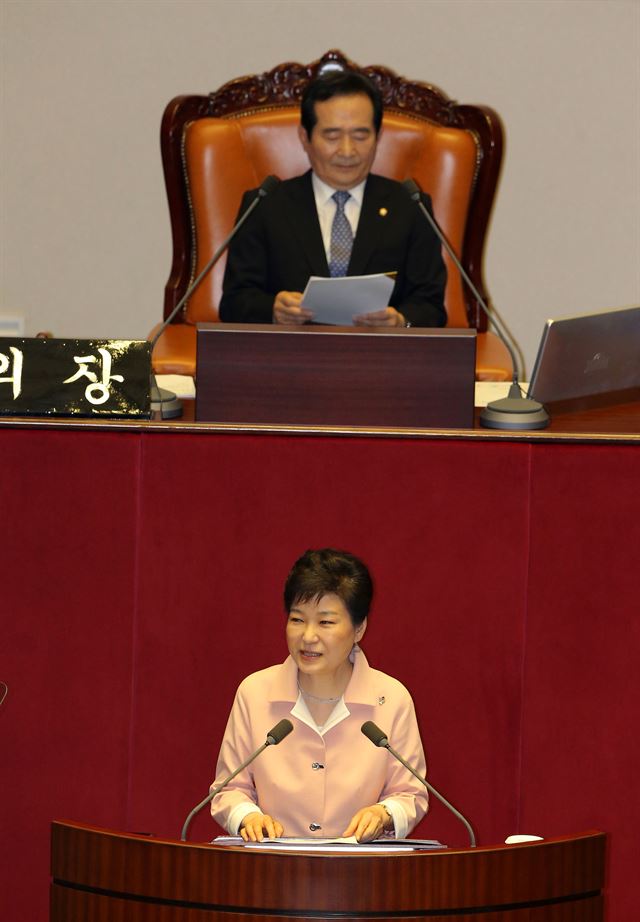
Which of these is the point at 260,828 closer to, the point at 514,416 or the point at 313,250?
the point at 514,416

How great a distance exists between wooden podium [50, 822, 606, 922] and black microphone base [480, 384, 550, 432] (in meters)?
0.96

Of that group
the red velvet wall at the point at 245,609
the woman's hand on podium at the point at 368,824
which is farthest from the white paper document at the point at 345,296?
the woman's hand on podium at the point at 368,824

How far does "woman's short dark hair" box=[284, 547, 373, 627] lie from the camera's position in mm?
2086

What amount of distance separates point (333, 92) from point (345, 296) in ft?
2.54

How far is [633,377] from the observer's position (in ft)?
9.09

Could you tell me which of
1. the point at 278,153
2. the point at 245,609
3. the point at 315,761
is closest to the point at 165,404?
the point at 245,609

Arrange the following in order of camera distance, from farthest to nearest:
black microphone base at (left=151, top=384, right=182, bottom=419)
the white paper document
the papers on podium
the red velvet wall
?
the white paper document < black microphone base at (left=151, top=384, right=182, bottom=419) < the red velvet wall < the papers on podium

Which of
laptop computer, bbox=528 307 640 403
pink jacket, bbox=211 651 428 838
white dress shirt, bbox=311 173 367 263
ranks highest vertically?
white dress shirt, bbox=311 173 367 263

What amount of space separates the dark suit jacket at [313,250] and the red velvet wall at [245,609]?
1.27 meters

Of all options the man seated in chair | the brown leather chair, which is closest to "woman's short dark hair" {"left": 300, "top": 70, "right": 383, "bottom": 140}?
the man seated in chair

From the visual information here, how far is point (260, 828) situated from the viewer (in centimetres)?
196

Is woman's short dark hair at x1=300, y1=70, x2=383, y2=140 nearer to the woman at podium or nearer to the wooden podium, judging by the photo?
the woman at podium

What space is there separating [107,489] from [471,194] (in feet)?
5.95

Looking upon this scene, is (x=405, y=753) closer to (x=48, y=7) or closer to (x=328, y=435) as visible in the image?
(x=328, y=435)
